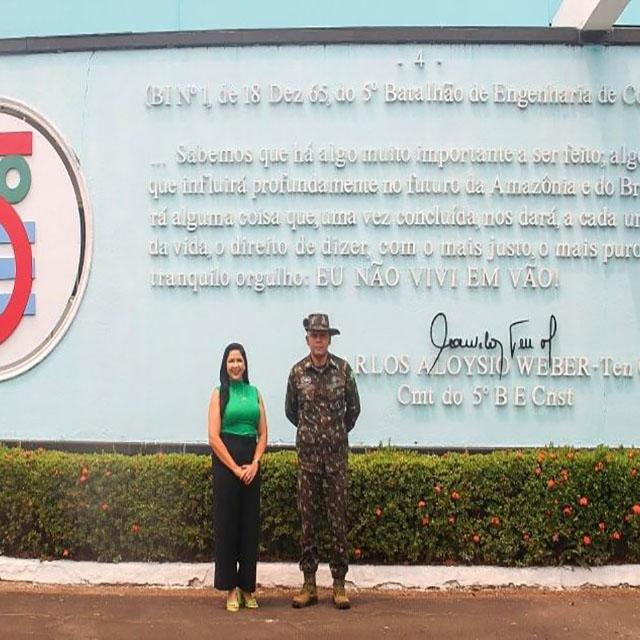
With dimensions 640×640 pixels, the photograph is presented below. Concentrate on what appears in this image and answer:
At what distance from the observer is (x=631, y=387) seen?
659 centimetres

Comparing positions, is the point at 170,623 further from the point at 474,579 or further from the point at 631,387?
the point at 631,387

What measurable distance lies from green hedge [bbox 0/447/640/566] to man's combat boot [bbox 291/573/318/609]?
17.7 inches

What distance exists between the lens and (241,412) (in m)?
5.29

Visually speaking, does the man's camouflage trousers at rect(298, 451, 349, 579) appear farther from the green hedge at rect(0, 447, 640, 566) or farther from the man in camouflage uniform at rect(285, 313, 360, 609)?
the green hedge at rect(0, 447, 640, 566)

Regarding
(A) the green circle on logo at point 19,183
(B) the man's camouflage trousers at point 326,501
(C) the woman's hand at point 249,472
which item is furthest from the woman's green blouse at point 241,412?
(A) the green circle on logo at point 19,183

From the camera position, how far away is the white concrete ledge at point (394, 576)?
19.3ft

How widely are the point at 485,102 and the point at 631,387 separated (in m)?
2.41

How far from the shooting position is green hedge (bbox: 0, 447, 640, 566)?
5.88m

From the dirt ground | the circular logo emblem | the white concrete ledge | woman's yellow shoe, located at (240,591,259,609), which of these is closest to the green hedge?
the white concrete ledge

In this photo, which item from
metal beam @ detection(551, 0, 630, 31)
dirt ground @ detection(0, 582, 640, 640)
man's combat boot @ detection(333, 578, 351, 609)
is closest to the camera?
dirt ground @ detection(0, 582, 640, 640)

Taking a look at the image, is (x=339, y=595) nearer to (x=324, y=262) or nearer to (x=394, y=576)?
(x=394, y=576)

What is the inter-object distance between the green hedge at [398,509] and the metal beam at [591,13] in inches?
125

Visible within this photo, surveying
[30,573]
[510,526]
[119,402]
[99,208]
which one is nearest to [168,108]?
[99,208]

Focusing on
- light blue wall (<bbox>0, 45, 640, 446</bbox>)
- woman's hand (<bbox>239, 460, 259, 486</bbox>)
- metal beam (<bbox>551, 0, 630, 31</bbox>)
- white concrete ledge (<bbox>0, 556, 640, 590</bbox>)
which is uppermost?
metal beam (<bbox>551, 0, 630, 31</bbox>)
